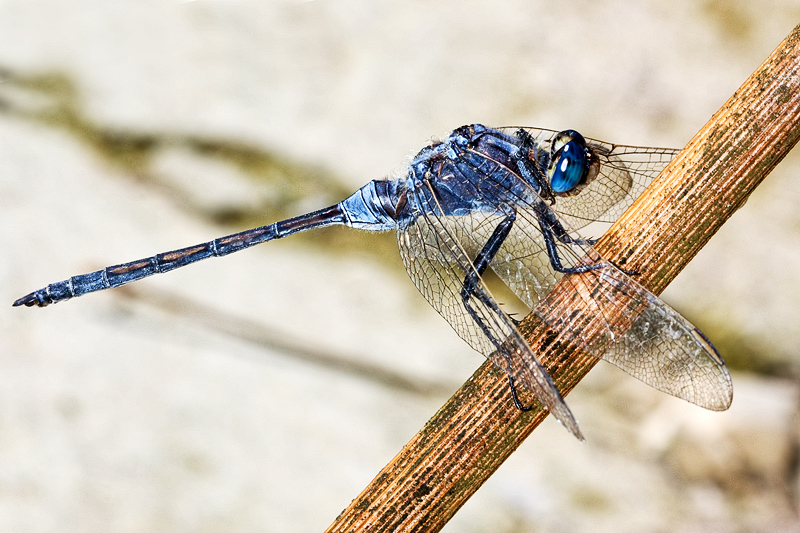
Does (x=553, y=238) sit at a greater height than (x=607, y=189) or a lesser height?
lesser

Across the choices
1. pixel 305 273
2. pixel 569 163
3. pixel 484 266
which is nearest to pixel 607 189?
pixel 569 163

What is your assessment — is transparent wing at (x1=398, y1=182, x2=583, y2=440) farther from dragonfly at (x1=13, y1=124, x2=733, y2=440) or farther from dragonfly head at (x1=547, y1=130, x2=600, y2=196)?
→ dragonfly head at (x1=547, y1=130, x2=600, y2=196)

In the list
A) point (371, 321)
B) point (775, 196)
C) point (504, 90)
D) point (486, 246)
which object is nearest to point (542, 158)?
point (486, 246)

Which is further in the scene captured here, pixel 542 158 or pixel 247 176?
pixel 247 176

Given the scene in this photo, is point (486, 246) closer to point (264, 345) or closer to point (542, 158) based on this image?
point (542, 158)

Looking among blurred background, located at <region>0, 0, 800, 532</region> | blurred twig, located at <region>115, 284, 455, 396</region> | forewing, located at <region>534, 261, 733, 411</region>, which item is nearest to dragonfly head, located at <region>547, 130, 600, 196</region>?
forewing, located at <region>534, 261, 733, 411</region>

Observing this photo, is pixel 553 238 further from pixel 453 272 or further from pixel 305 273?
pixel 305 273

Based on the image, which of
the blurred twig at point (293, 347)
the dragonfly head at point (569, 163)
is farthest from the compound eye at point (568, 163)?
the blurred twig at point (293, 347)
